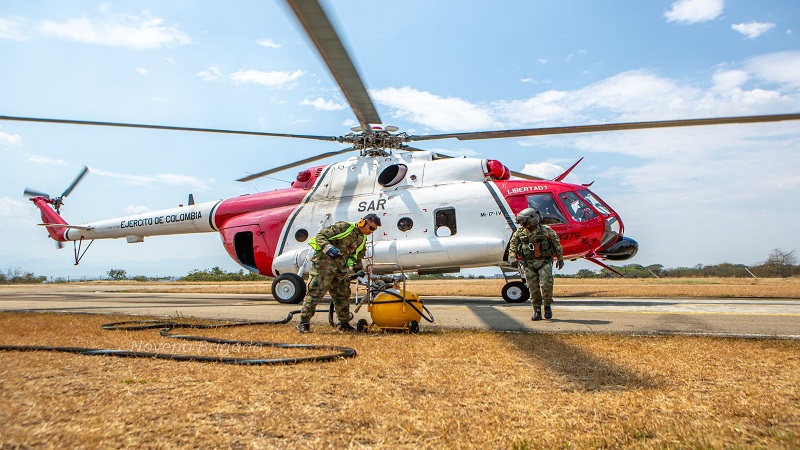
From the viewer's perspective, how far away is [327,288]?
674cm

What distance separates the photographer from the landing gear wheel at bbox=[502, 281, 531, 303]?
11812 millimetres

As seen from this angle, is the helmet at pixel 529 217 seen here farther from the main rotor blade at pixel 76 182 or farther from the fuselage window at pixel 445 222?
the main rotor blade at pixel 76 182

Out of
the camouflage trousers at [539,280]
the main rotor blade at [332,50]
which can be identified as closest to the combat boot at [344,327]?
the camouflage trousers at [539,280]

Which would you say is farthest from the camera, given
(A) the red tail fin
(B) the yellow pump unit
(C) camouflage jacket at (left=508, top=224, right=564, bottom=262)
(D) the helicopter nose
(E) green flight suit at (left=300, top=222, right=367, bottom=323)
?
(A) the red tail fin

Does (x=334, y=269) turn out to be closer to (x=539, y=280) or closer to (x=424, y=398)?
(x=539, y=280)

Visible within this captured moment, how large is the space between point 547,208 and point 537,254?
3.59 meters

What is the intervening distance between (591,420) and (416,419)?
93cm

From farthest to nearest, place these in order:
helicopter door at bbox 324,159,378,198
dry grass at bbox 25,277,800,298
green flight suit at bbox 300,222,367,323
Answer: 1. dry grass at bbox 25,277,800,298
2. helicopter door at bbox 324,159,378,198
3. green flight suit at bbox 300,222,367,323

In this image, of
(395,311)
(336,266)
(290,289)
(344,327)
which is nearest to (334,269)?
(336,266)

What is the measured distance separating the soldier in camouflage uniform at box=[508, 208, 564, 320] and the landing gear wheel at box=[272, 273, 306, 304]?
5.96 meters

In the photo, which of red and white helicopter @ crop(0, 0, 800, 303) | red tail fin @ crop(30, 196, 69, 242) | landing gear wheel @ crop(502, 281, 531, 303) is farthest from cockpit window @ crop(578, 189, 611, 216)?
red tail fin @ crop(30, 196, 69, 242)

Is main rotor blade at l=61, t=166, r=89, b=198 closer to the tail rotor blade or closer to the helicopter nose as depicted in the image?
the tail rotor blade

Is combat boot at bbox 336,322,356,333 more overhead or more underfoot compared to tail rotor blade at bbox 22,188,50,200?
more underfoot

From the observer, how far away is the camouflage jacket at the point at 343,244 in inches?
266
